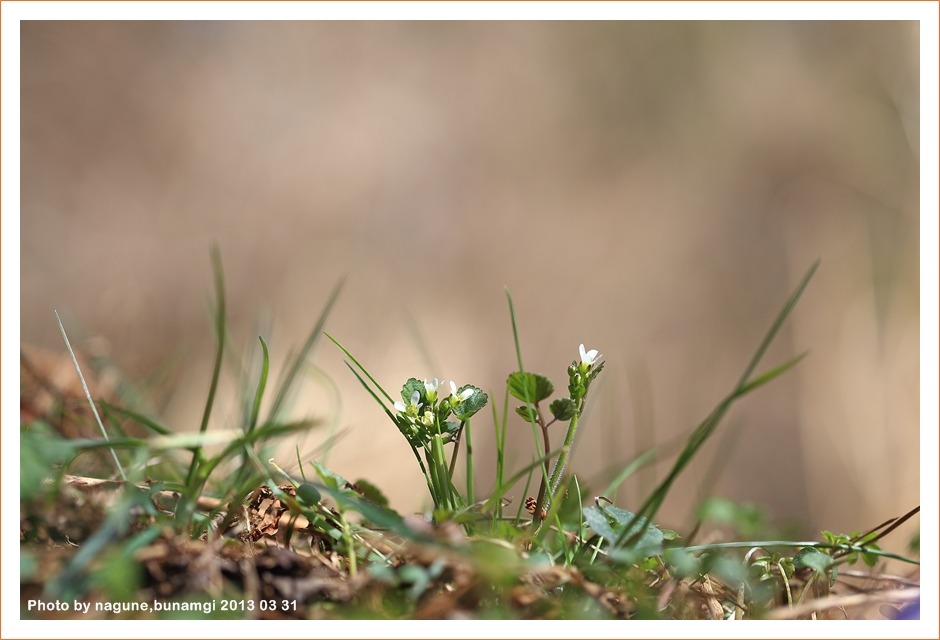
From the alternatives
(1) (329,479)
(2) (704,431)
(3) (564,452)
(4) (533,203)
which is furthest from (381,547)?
(4) (533,203)

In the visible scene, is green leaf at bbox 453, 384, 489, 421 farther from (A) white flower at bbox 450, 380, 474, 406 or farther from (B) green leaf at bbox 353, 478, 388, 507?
(B) green leaf at bbox 353, 478, 388, 507

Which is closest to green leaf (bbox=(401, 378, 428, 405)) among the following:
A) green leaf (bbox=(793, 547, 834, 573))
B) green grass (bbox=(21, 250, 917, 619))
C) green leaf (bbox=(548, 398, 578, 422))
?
green grass (bbox=(21, 250, 917, 619))

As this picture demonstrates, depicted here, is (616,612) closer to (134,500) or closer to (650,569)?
(650,569)

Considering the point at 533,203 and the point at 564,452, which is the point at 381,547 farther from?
the point at 533,203

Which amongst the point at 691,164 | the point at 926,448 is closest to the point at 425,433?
the point at 926,448

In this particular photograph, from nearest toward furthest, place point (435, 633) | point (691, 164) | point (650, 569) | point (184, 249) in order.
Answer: point (435, 633), point (650, 569), point (184, 249), point (691, 164)

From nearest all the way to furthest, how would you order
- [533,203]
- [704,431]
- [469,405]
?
[704,431]
[469,405]
[533,203]

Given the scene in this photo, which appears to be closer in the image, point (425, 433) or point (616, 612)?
point (616, 612)

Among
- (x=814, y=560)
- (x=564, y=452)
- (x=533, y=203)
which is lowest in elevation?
(x=814, y=560)

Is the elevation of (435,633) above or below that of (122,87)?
below
